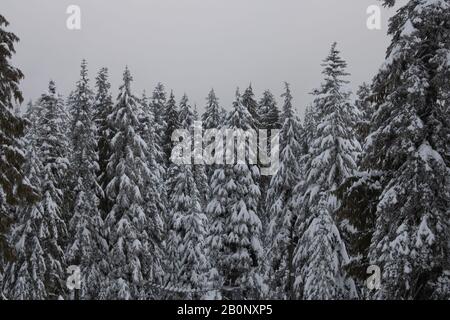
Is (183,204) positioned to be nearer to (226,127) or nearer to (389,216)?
(226,127)

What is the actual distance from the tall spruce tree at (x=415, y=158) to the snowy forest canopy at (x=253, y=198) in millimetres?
38

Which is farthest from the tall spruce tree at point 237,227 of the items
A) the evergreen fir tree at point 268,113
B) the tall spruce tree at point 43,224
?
the evergreen fir tree at point 268,113

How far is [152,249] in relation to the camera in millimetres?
36594

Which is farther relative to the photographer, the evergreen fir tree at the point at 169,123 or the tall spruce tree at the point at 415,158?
the evergreen fir tree at the point at 169,123

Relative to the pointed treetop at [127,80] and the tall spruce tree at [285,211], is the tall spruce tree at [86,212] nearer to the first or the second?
the pointed treetop at [127,80]

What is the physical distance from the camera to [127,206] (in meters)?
32.2

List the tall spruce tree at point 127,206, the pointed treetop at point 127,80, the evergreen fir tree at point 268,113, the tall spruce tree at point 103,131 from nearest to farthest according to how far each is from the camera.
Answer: the tall spruce tree at point 127,206 < the pointed treetop at point 127,80 < the tall spruce tree at point 103,131 < the evergreen fir tree at point 268,113

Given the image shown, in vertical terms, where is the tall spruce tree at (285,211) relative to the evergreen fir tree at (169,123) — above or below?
below

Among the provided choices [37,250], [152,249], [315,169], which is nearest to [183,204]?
[152,249]

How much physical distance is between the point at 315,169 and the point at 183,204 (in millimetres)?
14229

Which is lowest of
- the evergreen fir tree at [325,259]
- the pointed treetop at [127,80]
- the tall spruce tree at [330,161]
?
the evergreen fir tree at [325,259]

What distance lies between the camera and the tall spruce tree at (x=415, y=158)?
1303 cm

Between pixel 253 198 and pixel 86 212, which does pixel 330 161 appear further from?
pixel 86 212

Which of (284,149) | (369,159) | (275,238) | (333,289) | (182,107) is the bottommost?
(333,289)
